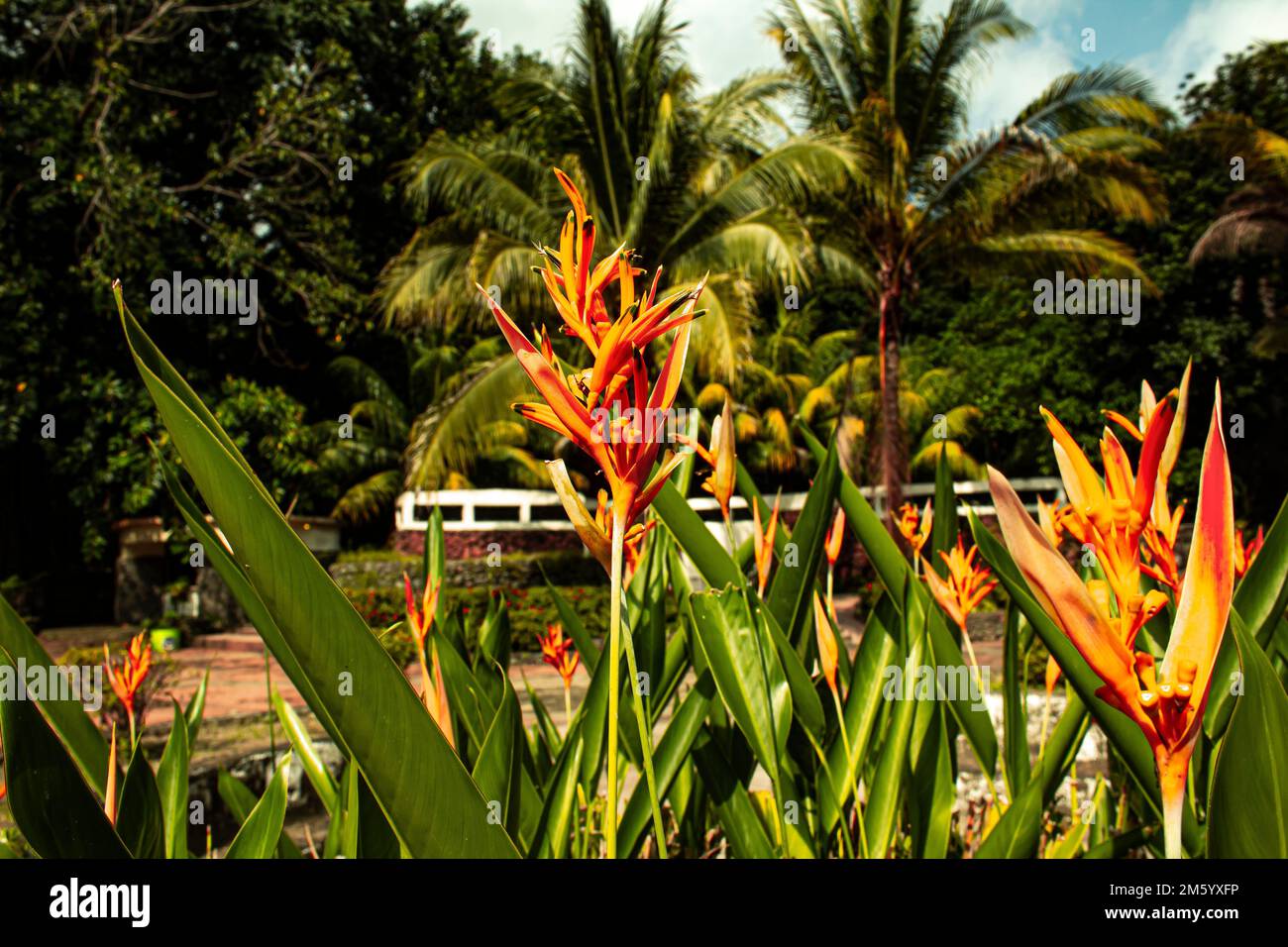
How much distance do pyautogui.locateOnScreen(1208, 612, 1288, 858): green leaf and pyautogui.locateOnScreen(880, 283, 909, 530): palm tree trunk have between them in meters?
10.6

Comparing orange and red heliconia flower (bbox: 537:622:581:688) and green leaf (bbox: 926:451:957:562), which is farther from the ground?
green leaf (bbox: 926:451:957:562)

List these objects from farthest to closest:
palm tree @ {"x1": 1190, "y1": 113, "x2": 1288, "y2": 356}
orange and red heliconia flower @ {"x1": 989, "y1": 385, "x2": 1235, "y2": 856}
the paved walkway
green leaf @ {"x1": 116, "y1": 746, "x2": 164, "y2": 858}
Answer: palm tree @ {"x1": 1190, "y1": 113, "x2": 1288, "y2": 356} → the paved walkway → green leaf @ {"x1": 116, "y1": 746, "x2": 164, "y2": 858} → orange and red heliconia flower @ {"x1": 989, "y1": 385, "x2": 1235, "y2": 856}

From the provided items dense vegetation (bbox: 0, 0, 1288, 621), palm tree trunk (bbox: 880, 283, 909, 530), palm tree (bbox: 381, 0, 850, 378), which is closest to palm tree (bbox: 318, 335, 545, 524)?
dense vegetation (bbox: 0, 0, 1288, 621)

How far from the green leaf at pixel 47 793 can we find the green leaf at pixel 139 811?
132 mm

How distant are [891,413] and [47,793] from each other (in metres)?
11.4

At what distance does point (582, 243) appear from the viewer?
0.53 m

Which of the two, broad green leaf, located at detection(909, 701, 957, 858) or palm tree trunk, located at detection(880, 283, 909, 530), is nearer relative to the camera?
broad green leaf, located at detection(909, 701, 957, 858)

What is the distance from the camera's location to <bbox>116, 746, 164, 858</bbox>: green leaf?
0.71 meters

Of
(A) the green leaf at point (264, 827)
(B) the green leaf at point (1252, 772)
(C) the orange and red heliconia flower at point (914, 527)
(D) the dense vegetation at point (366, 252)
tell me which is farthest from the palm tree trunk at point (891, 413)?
(B) the green leaf at point (1252, 772)

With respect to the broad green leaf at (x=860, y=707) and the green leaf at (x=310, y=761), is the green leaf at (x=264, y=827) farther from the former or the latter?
the broad green leaf at (x=860, y=707)

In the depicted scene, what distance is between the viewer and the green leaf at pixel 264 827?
2.62ft

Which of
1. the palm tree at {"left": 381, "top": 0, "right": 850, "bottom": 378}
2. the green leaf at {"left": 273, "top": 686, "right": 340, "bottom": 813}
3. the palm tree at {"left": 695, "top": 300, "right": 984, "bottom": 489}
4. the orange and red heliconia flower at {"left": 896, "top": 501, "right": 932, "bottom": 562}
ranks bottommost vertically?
the green leaf at {"left": 273, "top": 686, "right": 340, "bottom": 813}

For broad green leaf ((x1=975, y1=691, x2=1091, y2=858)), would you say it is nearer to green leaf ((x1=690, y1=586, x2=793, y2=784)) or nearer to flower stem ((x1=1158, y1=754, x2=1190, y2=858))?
green leaf ((x1=690, y1=586, x2=793, y2=784))
